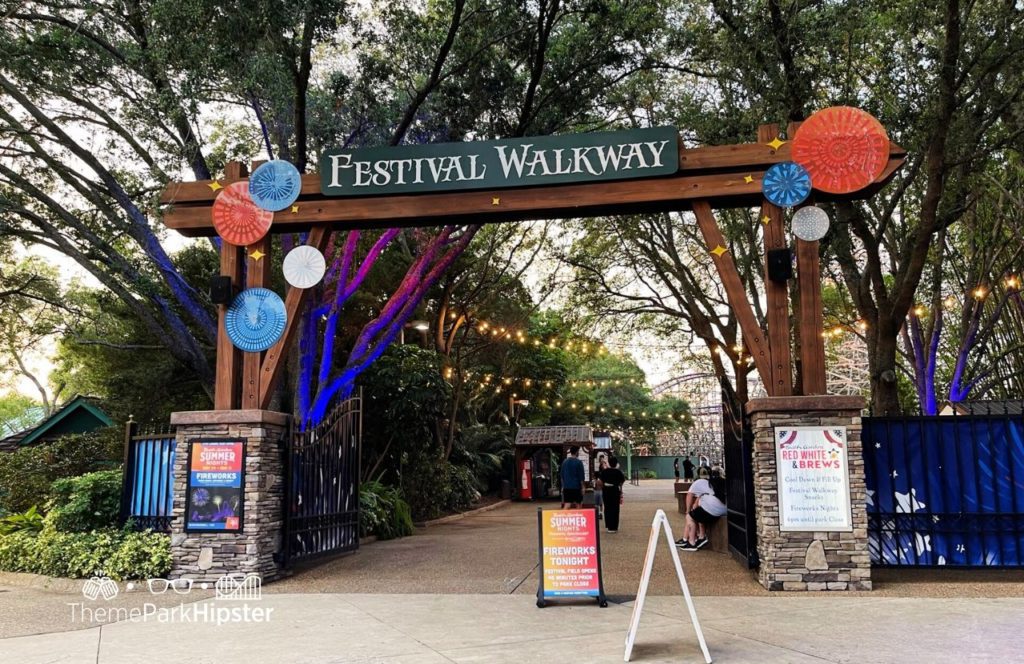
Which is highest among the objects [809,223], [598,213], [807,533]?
[598,213]

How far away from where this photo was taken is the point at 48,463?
1562 cm

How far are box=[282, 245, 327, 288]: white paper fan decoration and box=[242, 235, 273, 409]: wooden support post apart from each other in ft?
1.60

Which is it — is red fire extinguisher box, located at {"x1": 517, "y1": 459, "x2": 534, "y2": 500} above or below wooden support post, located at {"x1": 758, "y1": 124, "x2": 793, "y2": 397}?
below

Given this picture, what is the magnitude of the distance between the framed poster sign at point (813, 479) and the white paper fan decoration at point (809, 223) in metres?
2.27

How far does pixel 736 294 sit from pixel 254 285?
6.30 m

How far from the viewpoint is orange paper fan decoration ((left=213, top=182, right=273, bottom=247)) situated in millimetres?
10297

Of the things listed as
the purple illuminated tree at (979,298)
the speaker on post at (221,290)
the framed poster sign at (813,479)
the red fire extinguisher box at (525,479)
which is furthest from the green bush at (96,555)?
the red fire extinguisher box at (525,479)

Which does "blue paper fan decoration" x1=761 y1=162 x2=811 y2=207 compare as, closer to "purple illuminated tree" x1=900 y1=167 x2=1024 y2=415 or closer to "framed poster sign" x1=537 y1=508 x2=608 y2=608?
"framed poster sign" x1=537 y1=508 x2=608 y2=608

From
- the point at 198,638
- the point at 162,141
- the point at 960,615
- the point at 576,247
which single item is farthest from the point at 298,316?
the point at 576,247

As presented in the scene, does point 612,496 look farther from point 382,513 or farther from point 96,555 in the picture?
point 96,555

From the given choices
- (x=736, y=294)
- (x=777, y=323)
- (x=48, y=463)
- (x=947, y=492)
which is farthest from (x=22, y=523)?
(x=947, y=492)

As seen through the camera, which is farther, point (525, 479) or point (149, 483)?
point (525, 479)

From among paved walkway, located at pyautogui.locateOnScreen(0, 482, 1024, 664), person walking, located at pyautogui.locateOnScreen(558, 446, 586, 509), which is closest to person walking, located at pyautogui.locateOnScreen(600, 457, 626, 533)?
person walking, located at pyautogui.locateOnScreen(558, 446, 586, 509)

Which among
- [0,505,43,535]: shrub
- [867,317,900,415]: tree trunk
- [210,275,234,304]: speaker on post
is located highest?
[210,275,234,304]: speaker on post
